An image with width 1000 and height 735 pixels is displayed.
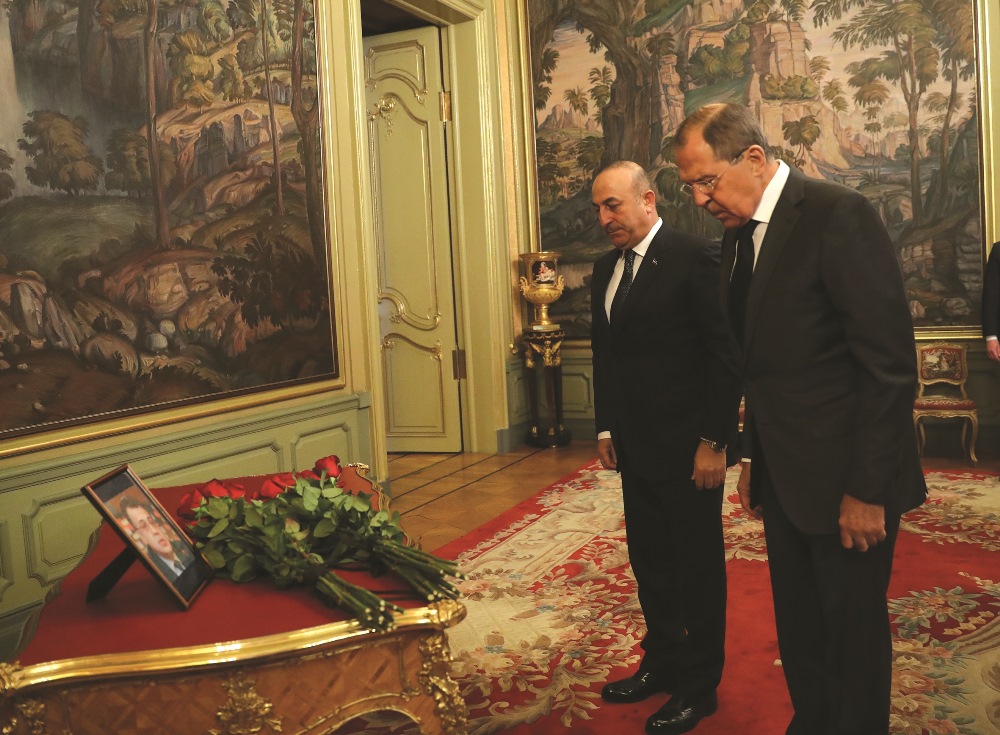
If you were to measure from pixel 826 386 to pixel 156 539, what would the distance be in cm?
156

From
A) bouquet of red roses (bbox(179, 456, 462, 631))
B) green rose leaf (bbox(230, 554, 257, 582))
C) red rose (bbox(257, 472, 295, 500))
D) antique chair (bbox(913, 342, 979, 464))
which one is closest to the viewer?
bouquet of red roses (bbox(179, 456, 462, 631))

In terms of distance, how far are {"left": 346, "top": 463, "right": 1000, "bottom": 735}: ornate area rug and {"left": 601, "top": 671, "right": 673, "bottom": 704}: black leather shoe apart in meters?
0.03

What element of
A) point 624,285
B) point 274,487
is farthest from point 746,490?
point 274,487

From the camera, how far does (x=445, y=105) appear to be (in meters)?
8.00

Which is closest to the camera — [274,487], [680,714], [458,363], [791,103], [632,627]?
[274,487]

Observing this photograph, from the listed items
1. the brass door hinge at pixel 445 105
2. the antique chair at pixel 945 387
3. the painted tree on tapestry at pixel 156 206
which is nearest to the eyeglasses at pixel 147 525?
the painted tree on tapestry at pixel 156 206

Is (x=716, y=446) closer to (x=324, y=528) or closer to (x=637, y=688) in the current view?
(x=637, y=688)

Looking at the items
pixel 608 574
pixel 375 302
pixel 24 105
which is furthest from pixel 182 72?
pixel 608 574

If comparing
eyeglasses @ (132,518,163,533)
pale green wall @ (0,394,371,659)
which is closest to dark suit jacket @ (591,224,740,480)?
eyeglasses @ (132,518,163,533)

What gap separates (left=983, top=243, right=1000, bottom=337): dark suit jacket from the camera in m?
6.55

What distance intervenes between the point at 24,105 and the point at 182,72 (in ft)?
3.28

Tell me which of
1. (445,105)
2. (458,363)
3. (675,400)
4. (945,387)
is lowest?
(945,387)

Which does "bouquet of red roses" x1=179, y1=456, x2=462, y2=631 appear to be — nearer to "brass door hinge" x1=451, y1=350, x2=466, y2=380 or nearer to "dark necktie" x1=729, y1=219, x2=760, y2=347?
"dark necktie" x1=729, y1=219, x2=760, y2=347

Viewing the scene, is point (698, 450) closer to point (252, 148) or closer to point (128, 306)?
point (128, 306)
